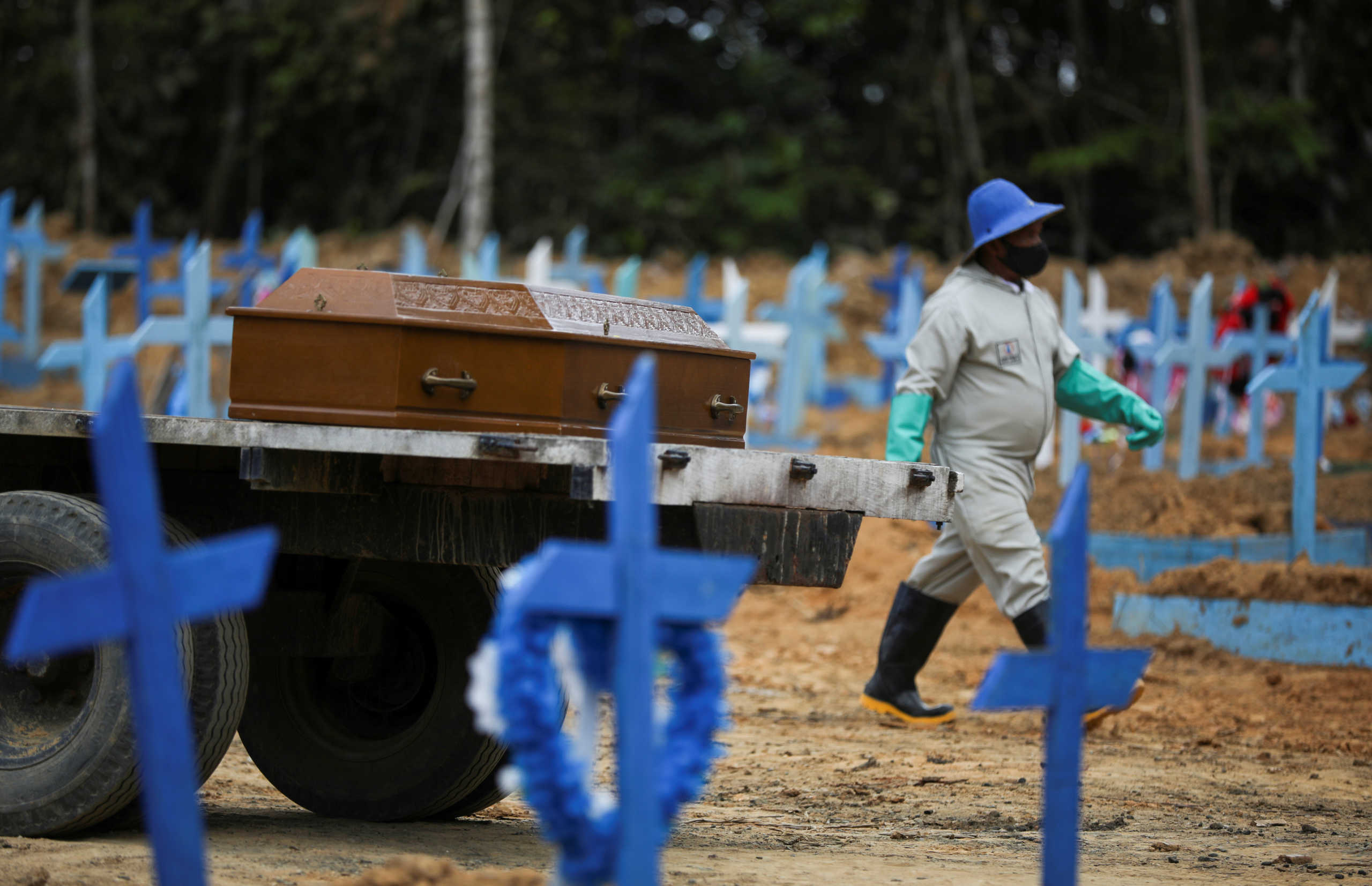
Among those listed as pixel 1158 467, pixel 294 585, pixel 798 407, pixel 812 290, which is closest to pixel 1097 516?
pixel 1158 467

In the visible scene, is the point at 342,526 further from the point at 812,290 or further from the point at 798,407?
the point at 812,290

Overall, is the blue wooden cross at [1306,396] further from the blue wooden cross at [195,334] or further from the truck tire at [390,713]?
the blue wooden cross at [195,334]

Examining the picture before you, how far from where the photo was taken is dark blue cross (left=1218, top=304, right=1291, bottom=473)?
11422 millimetres

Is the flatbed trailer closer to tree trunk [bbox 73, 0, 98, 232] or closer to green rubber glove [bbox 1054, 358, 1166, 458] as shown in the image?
green rubber glove [bbox 1054, 358, 1166, 458]

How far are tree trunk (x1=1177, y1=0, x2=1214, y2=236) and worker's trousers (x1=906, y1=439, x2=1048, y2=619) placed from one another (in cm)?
1559

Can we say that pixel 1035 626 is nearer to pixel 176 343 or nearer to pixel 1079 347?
pixel 1079 347

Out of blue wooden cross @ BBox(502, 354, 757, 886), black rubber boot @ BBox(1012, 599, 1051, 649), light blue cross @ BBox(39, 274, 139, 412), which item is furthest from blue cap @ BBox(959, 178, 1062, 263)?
light blue cross @ BBox(39, 274, 139, 412)

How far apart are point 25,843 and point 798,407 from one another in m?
9.89

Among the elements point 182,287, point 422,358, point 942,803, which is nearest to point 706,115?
point 182,287

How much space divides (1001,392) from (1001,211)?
0.68m

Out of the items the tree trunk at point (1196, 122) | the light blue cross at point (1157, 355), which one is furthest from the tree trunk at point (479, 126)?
the tree trunk at point (1196, 122)

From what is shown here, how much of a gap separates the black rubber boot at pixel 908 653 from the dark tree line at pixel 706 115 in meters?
19.6

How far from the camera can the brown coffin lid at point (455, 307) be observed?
3.34 metres

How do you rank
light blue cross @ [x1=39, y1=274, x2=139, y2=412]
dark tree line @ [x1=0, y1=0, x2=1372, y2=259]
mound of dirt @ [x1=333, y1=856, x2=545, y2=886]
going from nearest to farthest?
1. mound of dirt @ [x1=333, y1=856, x2=545, y2=886]
2. light blue cross @ [x1=39, y1=274, x2=139, y2=412]
3. dark tree line @ [x1=0, y1=0, x2=1372, y2=259]
